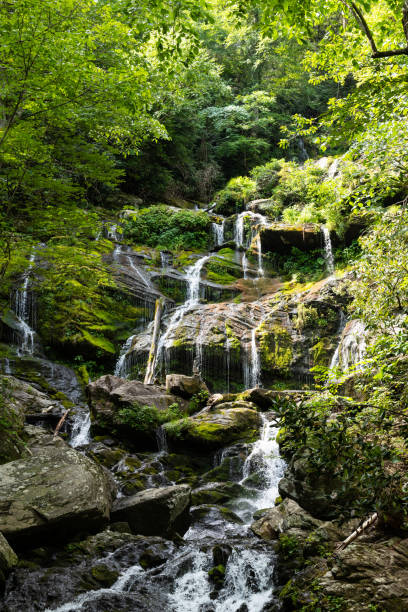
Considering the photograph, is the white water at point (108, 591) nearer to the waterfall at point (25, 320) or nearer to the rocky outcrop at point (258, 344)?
the rocky outcrop at point (258, 344)

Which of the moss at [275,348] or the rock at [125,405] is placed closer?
the rock at [125,405]

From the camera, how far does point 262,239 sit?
62.1 feet

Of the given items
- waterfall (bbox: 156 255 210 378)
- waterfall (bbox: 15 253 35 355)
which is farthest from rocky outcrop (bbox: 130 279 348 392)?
waterfall (bbox: 15 253 35 355)

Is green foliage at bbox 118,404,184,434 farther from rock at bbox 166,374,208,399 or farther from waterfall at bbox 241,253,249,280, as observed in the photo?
waterfall at bbox 241,253,249,280

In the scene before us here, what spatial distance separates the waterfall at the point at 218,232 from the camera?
71.0ft

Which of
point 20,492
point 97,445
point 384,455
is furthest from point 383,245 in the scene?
point 97,445

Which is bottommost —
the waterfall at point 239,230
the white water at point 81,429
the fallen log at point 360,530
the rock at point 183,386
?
the fallen log at point 360,530

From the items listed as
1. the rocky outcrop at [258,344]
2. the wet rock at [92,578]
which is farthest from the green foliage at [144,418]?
the wet rock at [92,578]

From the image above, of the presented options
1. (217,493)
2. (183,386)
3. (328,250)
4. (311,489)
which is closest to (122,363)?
(183,386)

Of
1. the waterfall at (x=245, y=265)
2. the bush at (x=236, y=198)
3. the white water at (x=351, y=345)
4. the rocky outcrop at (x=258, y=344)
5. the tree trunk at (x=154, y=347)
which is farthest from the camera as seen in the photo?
the bush at (x=236, y=198)

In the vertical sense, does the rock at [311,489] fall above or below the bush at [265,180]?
below

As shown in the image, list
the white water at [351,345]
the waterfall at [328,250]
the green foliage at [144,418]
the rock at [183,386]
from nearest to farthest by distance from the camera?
the green foliage at [144,418] → the white water at [351,345] → the rock at [183,386] → the waterfall at [328,250]

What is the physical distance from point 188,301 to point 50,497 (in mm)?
12365

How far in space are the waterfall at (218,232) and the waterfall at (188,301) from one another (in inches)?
76.5
